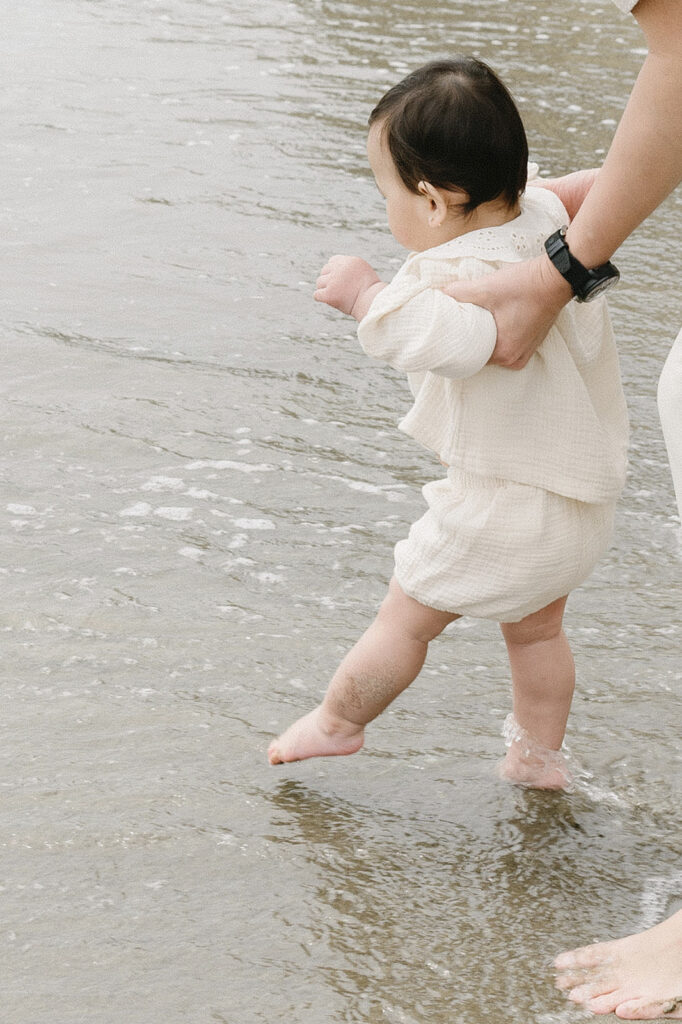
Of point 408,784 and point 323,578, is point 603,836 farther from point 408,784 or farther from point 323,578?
point 323,578

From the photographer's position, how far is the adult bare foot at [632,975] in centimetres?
212

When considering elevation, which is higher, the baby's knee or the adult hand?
the adult hand

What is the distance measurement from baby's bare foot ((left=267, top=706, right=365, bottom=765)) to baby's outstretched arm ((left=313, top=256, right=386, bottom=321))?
2.70ft

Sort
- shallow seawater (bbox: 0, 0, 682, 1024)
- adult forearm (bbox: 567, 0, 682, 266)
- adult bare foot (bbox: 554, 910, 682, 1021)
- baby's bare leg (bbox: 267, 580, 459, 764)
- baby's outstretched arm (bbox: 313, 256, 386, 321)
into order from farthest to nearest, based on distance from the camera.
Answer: baby's bare leg (bbox: 267, 580, 459, 764) → baby's outstretched arm (bbox: 313, 256, 386, 321) → shallow seawater (bbox: 0, 0, 682, 1024) → adult bare foot (bbox: 554, 910, 682, 1021) → adult forearm (bbox: 567, 0, 682, 266)

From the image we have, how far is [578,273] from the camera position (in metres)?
2.18

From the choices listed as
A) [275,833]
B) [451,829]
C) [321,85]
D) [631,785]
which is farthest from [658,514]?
[321,85]

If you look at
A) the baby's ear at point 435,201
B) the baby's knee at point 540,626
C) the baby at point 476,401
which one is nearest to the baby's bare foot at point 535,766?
the baby at point 476,401

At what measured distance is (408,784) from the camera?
108 inches

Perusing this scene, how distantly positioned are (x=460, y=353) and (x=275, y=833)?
39.8 inches

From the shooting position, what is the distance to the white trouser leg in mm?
2057

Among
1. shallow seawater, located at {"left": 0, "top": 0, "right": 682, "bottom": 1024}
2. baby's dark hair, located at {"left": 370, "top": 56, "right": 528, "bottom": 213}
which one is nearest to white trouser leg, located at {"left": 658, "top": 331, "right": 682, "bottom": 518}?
baby's dark hair, located at {"left": 370, "top": 56, "right": 528, "bottom": 213}

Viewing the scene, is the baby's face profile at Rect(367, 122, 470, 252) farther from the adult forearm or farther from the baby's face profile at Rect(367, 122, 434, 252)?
the adult forearm

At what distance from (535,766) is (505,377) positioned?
859mm

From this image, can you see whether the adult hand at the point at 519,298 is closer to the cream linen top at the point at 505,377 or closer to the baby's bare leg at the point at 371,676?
the cream linen top at the point at 505,377
